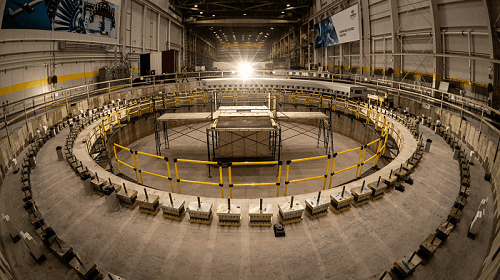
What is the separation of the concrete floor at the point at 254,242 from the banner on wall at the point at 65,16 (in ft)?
29.6

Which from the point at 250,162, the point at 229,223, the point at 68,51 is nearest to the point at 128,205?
the point at 229,223

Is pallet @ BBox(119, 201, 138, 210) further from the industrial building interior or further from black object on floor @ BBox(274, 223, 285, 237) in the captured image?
black object on floor @ BBox(274, 223, 285, 237)

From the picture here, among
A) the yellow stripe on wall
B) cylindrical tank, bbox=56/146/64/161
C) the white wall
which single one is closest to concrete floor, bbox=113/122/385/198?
cylindrical tank, bbox=56/146/64/161

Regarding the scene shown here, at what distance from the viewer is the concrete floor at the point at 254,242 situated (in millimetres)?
3824

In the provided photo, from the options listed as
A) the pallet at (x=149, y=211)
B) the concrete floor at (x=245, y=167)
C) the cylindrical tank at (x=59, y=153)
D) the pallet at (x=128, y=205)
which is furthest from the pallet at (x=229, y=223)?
the cylindrical tank at (x=59, y=153)

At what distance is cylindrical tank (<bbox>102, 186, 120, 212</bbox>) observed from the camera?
502cm

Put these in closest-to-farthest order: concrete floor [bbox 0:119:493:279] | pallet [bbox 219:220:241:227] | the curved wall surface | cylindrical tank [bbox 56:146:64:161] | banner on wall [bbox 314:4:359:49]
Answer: concrete floor [bbox 0:119:493:279] → pallet [bbox 219:220:241:227] → the curved wall surface → cylindrical tank [bbox 56:146:64:161] → banner on wall [bbox 314:4:359:49]

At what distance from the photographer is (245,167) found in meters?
11.4

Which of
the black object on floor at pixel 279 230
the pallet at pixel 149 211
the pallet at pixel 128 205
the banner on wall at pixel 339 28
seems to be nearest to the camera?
the black object on floor at pixel 279 230

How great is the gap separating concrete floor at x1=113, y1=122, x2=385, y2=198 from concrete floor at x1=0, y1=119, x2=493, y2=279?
12.0 ft

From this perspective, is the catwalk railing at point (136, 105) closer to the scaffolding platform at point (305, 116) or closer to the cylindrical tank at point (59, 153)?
the cylindrical tank at point (59, 153)

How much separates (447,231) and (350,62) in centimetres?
2332

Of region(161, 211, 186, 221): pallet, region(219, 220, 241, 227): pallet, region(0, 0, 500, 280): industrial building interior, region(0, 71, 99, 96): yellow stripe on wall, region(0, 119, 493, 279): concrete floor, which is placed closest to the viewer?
region(0, 119, 493, 279): concrete floor

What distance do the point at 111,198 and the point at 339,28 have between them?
81.6ft
